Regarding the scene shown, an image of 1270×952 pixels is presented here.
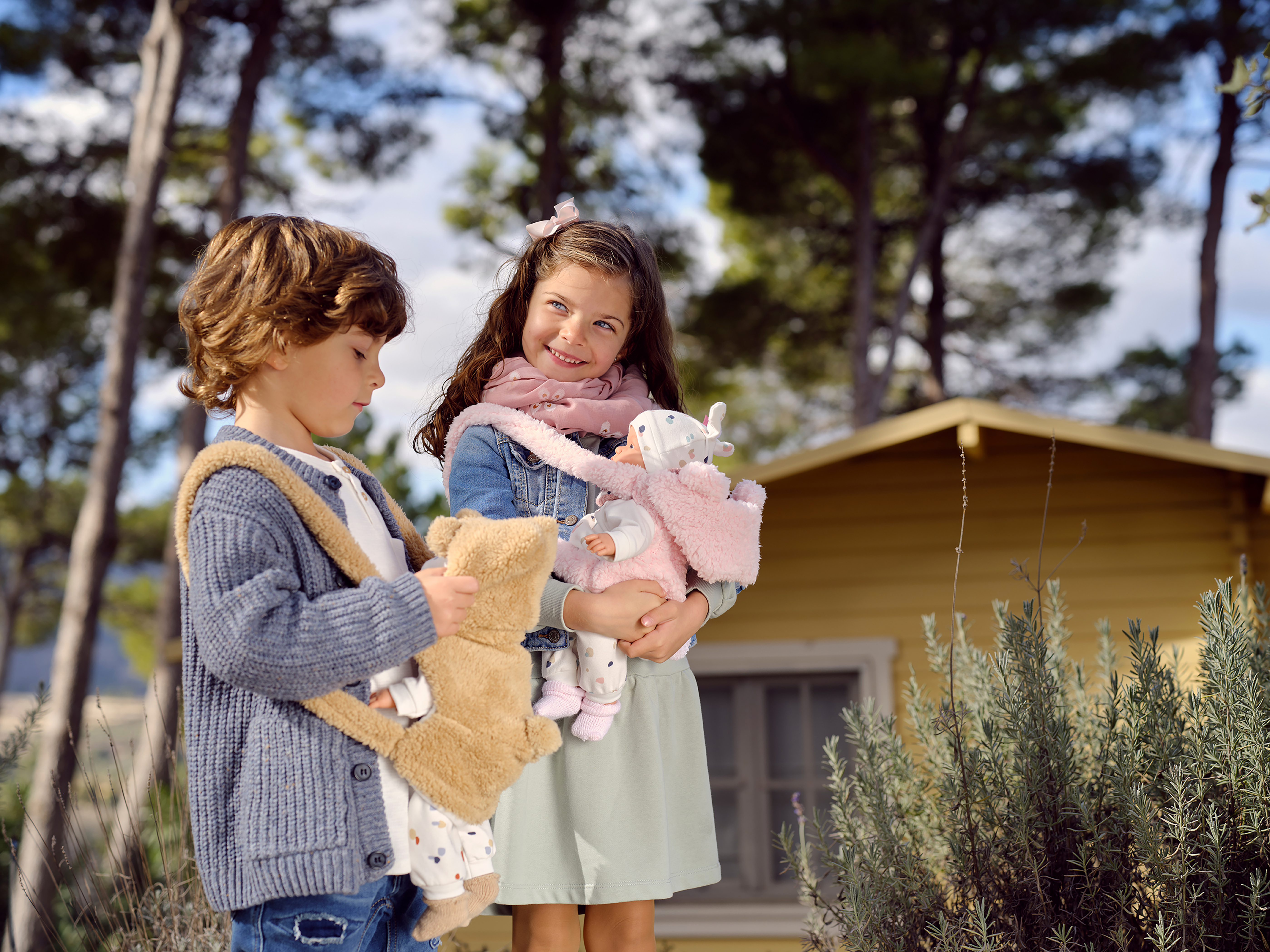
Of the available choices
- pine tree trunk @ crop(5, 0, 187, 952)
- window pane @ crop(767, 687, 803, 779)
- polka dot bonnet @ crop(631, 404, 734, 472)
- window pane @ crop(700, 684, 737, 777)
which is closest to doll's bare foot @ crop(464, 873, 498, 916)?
polka dot bonnet @ crop(631, 404, 734, 472)

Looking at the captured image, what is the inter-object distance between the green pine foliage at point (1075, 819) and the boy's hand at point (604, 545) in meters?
0.89

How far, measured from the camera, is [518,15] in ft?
39.0

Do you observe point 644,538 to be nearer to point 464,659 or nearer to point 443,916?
point 464,659

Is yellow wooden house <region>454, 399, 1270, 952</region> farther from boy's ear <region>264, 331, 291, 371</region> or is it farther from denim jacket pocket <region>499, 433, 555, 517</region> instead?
boy's ear <region>264, 331, 291, 371</region>

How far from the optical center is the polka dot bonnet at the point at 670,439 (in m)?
2.16

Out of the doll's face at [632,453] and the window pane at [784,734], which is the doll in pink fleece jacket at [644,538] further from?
the window pane at [784,734]

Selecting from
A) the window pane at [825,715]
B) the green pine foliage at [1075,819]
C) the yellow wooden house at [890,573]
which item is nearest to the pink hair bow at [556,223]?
the green pine foliage at [1075,819]

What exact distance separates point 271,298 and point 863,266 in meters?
11.9

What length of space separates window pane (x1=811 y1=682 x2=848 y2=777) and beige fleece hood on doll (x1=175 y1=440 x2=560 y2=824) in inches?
217

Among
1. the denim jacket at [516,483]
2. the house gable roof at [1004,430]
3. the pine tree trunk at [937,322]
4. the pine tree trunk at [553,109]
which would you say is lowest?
the denim jacket at [516,483]

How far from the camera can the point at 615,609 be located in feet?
6.55

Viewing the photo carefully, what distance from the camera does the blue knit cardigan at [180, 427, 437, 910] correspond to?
1.47 meters

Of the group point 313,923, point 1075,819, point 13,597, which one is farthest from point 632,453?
point 13,597

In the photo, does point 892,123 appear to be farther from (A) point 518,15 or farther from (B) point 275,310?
(B) point 275,310
